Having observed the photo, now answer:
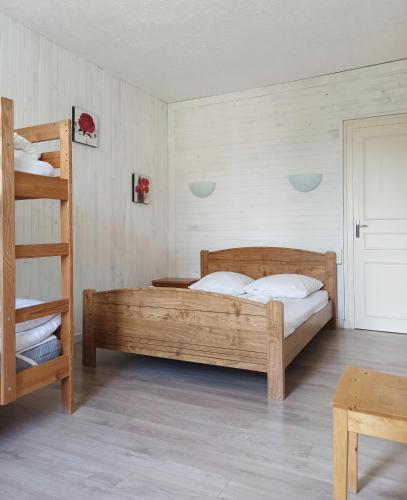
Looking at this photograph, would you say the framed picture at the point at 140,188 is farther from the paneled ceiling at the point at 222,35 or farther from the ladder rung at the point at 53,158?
the ladder rung at the point at 53,158

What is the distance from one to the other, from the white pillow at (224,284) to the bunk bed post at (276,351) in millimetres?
1352

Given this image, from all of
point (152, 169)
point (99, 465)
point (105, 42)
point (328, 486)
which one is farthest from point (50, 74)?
point (328, 486)

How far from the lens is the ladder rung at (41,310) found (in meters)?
1.87

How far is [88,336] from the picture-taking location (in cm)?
302

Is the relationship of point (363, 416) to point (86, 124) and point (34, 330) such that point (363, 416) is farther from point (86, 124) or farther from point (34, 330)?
point (86, 124)

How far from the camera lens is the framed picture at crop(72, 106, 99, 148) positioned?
3.62 meters

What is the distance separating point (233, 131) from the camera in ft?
15.5

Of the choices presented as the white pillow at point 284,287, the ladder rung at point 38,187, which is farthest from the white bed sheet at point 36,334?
the white pillow at point 284,287

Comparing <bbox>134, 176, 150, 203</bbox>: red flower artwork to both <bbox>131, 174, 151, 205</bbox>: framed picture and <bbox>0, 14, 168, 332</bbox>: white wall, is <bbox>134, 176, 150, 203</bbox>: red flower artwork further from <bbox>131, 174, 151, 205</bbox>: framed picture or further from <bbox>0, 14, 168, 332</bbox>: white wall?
<bbox>0, 14, 168, 332</bbox>: white wall

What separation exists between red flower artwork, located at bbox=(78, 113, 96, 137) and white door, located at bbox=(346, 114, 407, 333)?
256 cm

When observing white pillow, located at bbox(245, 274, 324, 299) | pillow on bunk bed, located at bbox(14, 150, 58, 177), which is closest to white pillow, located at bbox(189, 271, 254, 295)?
white pillow, located at bbox(245, 274, 324, 299)

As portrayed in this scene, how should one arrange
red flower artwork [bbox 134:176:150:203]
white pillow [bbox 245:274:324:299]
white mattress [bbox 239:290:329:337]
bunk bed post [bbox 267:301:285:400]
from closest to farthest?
bunk bed post [bbox 267:301:285:400] → white mattress [bbox 239:290:329:337] → white pillow [bbox 245:274:324:299] → red flower artwork [bbox 134:176:150:203]

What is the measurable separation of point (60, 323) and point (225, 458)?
1092 millimetres

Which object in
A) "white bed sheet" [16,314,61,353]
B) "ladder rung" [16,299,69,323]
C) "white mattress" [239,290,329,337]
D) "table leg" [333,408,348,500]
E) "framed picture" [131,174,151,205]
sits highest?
"framed picture" [131,174,151,205]
